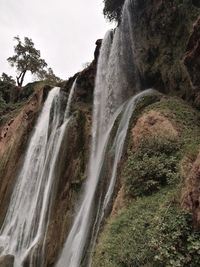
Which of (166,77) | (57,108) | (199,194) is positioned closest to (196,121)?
(166,77)

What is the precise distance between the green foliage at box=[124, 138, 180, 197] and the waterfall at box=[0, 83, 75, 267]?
18.7ft

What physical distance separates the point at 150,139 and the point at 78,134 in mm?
7618

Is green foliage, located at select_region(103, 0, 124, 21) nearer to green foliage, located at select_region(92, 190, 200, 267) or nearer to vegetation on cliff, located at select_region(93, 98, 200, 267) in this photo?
vegetation on cliff, located at select_region(93, 98, 200, 267)

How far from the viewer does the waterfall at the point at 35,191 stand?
16.1 metres

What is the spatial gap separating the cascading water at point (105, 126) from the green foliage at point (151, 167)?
4.62 feet

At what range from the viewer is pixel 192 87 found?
47.6ft

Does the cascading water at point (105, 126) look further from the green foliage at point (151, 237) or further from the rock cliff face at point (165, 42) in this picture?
the green foliage at point (151, 237)

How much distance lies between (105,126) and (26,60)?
26335 mm

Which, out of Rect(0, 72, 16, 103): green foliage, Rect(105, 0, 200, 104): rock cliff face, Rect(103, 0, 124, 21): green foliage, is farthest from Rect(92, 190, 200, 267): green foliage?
Rect(0, 72, 16, 103): green foliage

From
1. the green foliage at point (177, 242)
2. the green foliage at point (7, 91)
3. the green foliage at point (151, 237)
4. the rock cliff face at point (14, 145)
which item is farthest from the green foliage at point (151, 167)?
the green foliage at point (7, 91)

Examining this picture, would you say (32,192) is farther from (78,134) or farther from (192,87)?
(192,87)

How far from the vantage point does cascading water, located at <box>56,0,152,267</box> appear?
1224 centimetres

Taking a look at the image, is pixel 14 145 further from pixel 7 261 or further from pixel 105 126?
pixel 7 261

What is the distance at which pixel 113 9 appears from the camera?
2286 centimetres
